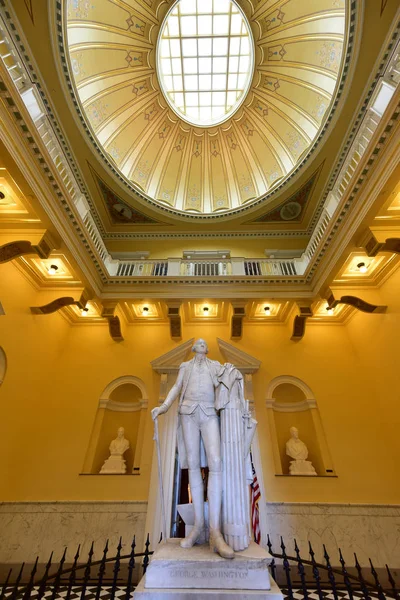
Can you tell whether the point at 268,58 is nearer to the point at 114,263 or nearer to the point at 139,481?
the point at 114,263

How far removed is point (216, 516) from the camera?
8.98ft

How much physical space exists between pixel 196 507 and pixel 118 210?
11.2m

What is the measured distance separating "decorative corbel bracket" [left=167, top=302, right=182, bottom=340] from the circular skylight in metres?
9.79

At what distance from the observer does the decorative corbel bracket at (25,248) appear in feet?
20.0

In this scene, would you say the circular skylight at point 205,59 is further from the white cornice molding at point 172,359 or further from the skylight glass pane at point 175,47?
the white cornice molding at point 172,359

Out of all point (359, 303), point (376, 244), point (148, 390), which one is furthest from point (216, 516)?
point (359, 303)

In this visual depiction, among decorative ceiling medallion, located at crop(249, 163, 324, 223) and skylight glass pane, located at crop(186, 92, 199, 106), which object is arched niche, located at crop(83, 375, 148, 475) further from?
skylight glass pane, located at crop(186, 92, 199, 106)

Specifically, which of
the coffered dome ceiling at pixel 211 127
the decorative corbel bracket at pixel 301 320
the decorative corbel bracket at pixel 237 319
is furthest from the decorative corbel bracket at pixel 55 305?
the decorative corbel bracket at pixel 301 320

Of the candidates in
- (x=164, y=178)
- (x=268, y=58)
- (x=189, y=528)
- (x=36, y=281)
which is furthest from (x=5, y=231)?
(x=268, y=58)

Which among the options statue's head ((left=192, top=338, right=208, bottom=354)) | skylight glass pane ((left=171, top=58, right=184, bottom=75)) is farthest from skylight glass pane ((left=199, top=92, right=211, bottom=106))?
statue's head ((left=192, top=338, right=208, bottom=354))

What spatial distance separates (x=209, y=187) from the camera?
1362cm

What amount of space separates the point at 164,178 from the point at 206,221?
3.39 m

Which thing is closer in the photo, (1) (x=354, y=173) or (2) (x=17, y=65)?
(2) (x=17, y=65)

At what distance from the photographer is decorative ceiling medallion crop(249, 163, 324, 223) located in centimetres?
1113
